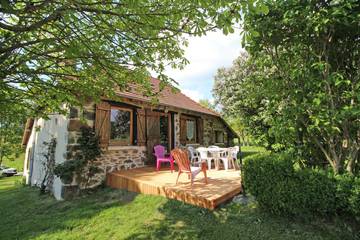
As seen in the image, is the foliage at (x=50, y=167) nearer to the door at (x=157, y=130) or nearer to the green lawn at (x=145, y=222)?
the green lawn at (x=145, y=222)

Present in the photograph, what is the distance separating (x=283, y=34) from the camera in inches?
144

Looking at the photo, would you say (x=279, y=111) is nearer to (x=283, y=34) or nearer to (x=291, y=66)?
(x=291, y=66)

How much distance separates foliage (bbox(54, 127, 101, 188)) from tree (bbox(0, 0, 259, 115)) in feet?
6.82

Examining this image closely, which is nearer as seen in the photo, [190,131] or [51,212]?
[51,212]

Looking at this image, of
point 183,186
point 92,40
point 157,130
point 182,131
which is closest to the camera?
point 92,40

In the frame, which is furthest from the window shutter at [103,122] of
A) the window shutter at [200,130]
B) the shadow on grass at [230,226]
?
the window shutter at [200,130]

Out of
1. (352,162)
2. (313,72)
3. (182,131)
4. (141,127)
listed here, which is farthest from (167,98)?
(352,162)

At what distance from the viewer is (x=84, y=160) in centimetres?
622

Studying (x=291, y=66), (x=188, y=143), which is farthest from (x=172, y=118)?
(x=291, y=66)

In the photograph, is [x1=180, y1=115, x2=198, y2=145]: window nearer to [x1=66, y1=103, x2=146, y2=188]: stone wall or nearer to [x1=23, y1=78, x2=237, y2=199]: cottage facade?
[x1=23, y1=78, x2=237, y2=199]: cottage facade

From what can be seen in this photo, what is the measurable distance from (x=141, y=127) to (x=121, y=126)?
75 cm

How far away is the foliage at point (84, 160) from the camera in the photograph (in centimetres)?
602

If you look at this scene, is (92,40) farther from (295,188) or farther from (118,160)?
(118,160)

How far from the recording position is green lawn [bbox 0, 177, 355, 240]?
10.9 feet
